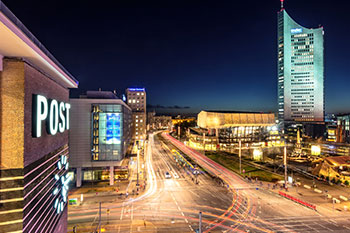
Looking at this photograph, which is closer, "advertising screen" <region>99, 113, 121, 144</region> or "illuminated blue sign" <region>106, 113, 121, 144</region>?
"advertising screen" <region>99, 113, 121, 144</region>

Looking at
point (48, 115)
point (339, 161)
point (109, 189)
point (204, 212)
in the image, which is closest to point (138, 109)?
point (109, 189)

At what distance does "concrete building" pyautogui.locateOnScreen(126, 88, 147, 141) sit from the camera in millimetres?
163250

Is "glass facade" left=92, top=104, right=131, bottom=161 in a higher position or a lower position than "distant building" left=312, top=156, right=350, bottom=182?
higher

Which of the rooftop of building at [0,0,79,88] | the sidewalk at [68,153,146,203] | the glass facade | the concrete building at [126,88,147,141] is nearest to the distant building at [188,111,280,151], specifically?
the concrete building at [126,88,147,141]

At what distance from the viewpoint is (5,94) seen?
12.3 meters

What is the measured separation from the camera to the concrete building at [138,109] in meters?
163

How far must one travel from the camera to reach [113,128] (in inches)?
2282

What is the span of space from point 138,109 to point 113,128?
11617 cm

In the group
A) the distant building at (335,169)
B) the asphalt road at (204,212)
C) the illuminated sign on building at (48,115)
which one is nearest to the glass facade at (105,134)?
the asphalt road at (204,212)

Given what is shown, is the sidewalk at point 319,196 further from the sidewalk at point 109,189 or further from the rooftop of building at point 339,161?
the sidewalk at point 109,189

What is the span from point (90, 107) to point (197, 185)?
3648 cm

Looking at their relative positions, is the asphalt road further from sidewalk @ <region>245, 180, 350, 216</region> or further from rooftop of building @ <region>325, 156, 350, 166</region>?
rooftop of building @ <region>325, 156, 350, 166</region>

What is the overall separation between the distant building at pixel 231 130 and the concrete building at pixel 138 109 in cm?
4409

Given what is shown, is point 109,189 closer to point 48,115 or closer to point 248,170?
point 48,115
